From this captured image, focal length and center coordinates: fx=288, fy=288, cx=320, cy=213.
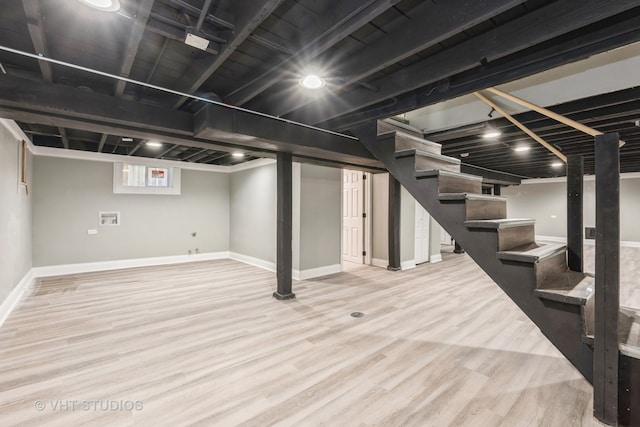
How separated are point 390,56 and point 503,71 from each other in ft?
3.09

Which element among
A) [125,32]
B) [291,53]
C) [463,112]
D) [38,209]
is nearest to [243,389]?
[291,53]

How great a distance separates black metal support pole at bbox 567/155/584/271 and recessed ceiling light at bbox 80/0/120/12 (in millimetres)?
3564

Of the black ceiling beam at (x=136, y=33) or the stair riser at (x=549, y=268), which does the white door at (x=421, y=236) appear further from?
the black ceiling beam at (x=136, y=33)

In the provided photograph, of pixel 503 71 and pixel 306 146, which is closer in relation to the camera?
pixel 503 71

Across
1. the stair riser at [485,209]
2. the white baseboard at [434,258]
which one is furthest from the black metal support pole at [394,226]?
the stair riser at [485,209]

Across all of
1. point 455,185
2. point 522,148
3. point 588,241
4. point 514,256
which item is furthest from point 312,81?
point 588,241

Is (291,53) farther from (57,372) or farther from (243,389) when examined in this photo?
(57,372)

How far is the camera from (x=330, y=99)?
288cm

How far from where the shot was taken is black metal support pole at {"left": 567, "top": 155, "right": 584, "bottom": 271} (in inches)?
102

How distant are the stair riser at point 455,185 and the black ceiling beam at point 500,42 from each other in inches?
34.2

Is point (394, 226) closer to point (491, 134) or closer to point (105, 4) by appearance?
point (491, 134)

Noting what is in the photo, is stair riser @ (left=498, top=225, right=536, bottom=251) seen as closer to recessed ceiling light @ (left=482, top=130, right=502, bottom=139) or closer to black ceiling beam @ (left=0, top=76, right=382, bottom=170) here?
recessed ceiling light @ (left=482, top=130, right=502, bottom=139)

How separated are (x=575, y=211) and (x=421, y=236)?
4.44 metres

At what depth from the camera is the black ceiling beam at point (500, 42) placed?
1.46 m
